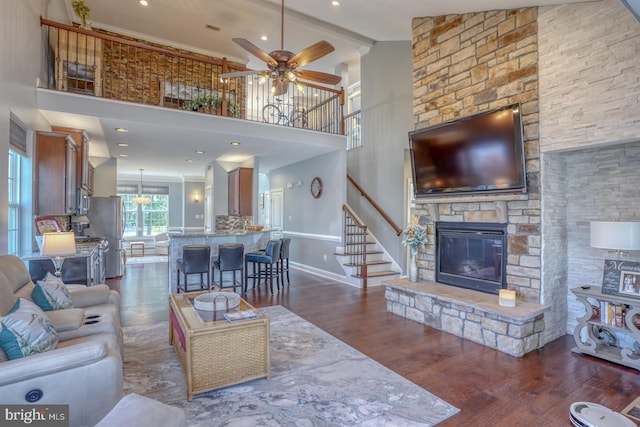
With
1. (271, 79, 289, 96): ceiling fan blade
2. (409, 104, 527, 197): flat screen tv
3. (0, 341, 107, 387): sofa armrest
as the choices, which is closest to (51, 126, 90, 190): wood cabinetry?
(271, 79, 289, 96): ceiling fan blade

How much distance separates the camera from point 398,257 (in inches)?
275

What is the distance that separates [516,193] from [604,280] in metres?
1.14

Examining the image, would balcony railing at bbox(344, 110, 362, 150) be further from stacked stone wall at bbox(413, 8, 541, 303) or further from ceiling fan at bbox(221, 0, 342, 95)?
ceiling fan at bbox(221, 0, 342, 95)

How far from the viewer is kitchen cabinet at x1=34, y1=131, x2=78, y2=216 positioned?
432 centimetres

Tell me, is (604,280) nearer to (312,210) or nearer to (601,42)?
(601,42)

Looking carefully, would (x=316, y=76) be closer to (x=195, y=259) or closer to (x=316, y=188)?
(x=195, y=259)

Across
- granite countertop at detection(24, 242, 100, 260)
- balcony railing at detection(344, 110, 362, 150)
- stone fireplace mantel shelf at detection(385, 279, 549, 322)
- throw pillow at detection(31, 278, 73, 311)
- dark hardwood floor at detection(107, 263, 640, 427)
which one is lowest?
dark hardwood floor at detection(107, 263, 640, 427)

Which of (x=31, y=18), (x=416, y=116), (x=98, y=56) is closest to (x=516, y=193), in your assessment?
(x=416, y=116)

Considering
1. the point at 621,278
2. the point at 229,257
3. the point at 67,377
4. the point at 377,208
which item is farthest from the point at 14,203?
the point at 621,278

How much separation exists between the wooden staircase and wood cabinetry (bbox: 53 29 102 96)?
5199 millimetres

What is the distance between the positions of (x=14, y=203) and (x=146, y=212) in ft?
30.9

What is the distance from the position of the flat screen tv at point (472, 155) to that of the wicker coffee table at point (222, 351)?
288 centimetres

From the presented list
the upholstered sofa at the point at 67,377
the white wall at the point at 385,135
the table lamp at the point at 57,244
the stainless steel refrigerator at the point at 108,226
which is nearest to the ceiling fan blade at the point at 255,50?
the table lamp at the point at 57,244

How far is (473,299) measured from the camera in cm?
379
